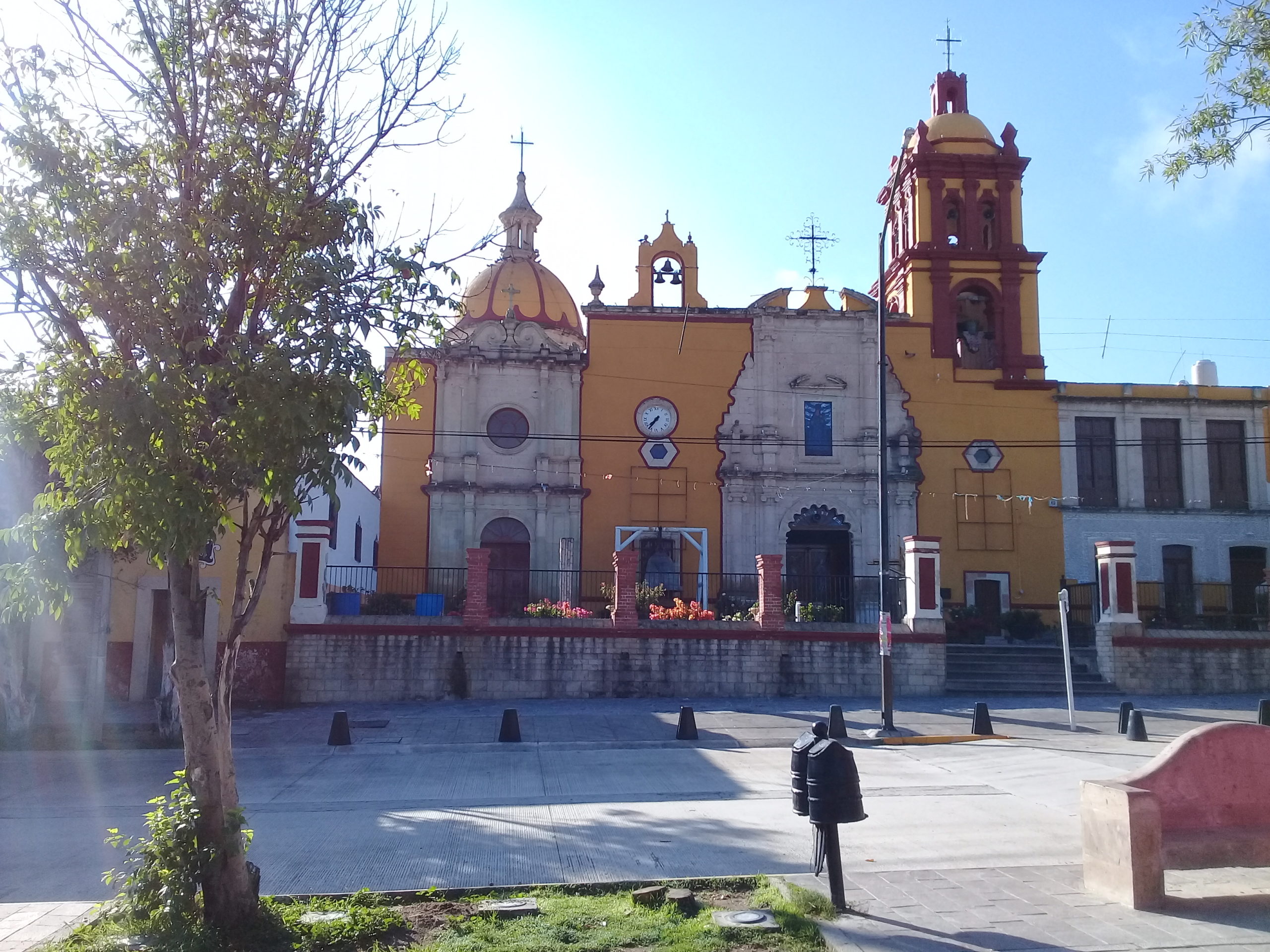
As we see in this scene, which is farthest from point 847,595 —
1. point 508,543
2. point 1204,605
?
point 1204,605

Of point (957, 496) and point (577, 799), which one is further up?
point (957, 496)

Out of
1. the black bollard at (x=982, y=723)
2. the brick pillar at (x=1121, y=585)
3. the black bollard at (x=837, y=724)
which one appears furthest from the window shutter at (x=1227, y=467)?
the black bollard at (x=837, y=724)

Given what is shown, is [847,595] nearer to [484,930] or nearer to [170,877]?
[484,930]

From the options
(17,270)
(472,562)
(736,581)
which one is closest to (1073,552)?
(736,581)

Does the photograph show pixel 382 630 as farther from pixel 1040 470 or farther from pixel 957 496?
pixel 1040 470

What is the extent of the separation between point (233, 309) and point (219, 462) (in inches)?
40.3

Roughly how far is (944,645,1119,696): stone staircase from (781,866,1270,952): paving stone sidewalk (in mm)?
15276

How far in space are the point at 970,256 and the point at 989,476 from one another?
710cm

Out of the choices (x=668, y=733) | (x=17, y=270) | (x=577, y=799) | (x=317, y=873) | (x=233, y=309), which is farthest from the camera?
(x=668, y=733)

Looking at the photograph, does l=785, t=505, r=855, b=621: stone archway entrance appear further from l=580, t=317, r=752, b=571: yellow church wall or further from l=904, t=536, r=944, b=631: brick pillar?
l=904, t=536, r=944, b=631: brick pillar

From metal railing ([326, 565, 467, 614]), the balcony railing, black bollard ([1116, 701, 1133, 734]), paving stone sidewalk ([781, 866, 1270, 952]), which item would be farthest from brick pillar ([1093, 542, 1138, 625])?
paving stone sidewalk ([781, 866, 1270, 952])

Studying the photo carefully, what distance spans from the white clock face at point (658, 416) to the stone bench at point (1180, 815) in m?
23.9

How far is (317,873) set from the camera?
25.2ft

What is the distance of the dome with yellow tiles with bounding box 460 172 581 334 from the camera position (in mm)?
31000
